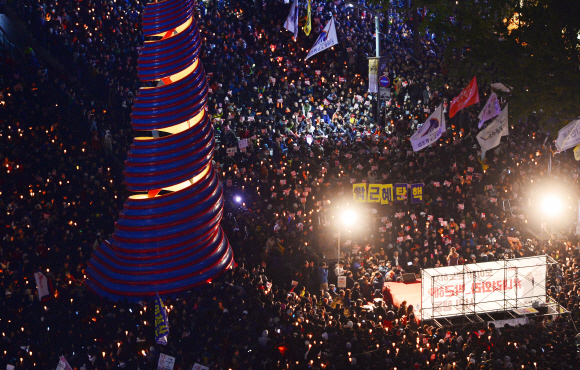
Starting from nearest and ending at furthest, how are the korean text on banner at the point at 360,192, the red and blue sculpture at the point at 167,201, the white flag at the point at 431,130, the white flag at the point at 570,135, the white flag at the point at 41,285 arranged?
the white flag at the point at 41,285, the red and blue sculpture at the point at 167,201, the white flag at the point at 570,135, the white flag at the point at 431,130, the korean text on banner at the point at 360,192

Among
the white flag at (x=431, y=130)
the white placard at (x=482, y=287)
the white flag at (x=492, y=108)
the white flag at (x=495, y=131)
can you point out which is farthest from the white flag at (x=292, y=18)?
the white placard at (x=482, y=287)

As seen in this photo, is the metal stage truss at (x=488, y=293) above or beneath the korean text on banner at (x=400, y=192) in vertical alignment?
beneath

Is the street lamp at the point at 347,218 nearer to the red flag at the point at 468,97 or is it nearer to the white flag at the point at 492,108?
the red flag at the point at 468,97

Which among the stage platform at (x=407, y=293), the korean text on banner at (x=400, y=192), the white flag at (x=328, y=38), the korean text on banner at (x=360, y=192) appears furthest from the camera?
the white flag at (x=328, y=38)

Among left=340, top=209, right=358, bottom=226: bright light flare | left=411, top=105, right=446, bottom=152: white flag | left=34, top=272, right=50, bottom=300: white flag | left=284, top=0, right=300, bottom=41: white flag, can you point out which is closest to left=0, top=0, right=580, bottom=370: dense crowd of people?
left=34, top=272, right=50, bottom=300: white flag

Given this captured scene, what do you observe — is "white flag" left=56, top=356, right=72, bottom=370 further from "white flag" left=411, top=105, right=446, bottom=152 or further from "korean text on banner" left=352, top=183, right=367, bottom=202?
"white flag" left=411, top=105, right=446, bottom=152

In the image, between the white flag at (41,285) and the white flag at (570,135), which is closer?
the white flag at (41,285)

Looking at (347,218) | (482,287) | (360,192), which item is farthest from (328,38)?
(482,287)

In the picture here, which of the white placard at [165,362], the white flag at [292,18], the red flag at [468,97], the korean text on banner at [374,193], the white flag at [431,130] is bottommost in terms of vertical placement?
the white placard at [165,362]
